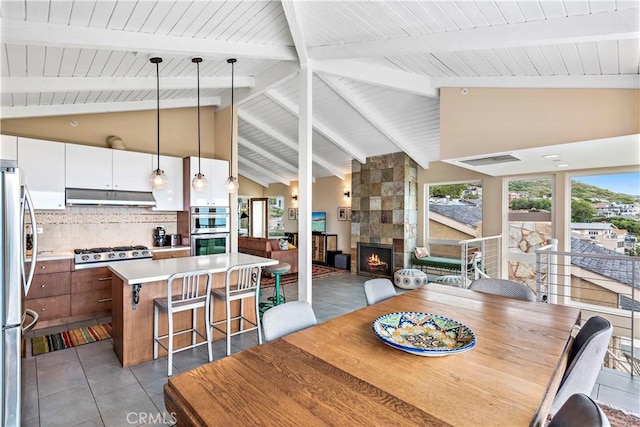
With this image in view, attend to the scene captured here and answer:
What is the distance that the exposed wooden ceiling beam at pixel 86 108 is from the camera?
3996 millimetres

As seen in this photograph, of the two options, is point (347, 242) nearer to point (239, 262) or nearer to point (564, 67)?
point (239, 262)

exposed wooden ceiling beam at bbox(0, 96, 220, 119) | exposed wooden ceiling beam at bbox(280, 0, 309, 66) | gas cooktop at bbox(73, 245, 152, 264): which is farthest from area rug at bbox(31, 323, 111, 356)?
exposed wooden ceiling beam at bbox(280, 0, 309, 66)

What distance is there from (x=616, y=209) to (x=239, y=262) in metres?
5.61

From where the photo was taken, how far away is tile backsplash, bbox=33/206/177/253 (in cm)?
433

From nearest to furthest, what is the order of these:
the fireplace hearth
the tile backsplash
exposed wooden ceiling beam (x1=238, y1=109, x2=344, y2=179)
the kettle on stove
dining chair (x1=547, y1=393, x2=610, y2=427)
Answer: dining chair (x1=547, y1=393, x2=610, y2=427) → the tile backsplash → the kettle on stove → exposed wooden ceiling beam (x1=238, y1=109, x2=344, y2=179) → the fireplace hearth

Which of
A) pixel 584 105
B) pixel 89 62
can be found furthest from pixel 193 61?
pixel 584 105

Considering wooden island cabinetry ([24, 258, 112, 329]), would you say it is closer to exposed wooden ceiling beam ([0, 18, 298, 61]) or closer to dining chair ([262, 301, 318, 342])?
exposed wooden ceiling beam ([0, 18, 298, 61])

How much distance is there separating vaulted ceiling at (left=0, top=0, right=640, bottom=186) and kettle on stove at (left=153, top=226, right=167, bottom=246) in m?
1.95

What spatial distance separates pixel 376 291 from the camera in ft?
7.97

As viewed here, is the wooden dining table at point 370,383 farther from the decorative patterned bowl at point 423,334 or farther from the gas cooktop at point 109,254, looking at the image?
the gas cooktop at point 109,254

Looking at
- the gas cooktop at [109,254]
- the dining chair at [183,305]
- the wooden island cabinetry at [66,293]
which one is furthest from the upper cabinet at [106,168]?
the dining chair at [183,305]

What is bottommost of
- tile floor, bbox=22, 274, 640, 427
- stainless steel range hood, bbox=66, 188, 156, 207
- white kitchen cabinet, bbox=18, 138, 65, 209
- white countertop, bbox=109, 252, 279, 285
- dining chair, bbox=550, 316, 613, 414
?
tile floor, bbox=22, 274, 640, 427

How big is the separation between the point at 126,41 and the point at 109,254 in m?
2.77

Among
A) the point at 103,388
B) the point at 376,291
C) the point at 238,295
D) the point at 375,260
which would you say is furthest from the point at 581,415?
the point at 375,260
